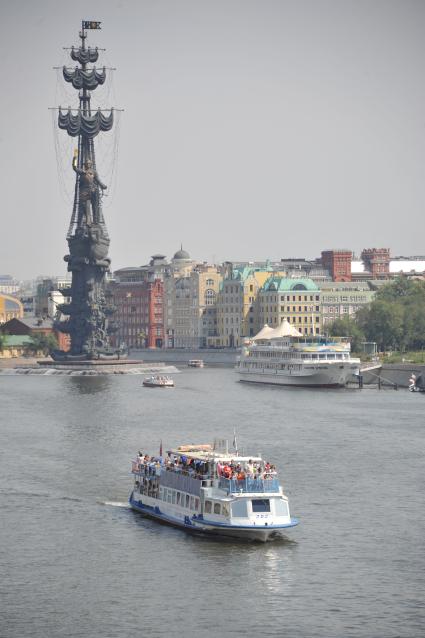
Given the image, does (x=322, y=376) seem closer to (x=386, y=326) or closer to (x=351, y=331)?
(x=386, y=326)

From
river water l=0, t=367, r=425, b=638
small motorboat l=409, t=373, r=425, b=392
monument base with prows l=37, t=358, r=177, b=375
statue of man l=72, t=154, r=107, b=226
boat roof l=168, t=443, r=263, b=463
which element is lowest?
river water l=0, t=367, r=425, b=638

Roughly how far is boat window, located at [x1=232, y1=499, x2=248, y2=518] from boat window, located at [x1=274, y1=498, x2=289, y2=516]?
114 cm

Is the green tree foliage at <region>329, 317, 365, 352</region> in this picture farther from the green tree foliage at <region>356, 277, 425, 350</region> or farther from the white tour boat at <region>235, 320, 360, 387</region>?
the white tour boat at <region>235, 320, 360, 387</region>

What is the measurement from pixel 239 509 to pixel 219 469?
2.46m

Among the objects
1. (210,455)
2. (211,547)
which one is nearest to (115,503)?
(210,455)

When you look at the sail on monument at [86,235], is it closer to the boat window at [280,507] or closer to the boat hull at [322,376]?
the boat hull at [322,376]

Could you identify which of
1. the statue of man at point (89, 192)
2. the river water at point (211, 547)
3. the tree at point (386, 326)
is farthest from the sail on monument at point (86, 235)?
the river water at point (211, 547)

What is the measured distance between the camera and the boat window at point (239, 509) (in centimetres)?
5750

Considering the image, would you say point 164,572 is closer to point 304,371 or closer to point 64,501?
point 64,501

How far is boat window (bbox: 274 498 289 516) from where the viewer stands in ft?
189

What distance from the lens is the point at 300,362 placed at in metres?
155

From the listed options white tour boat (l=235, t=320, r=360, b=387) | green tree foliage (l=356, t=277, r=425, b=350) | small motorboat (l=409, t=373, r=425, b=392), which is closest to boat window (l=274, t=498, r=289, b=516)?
small motorboat (l=409, t=373, r=425, b=392)

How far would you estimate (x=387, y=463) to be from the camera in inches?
3125

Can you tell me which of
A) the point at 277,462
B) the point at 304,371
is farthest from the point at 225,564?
the point at 304,371
